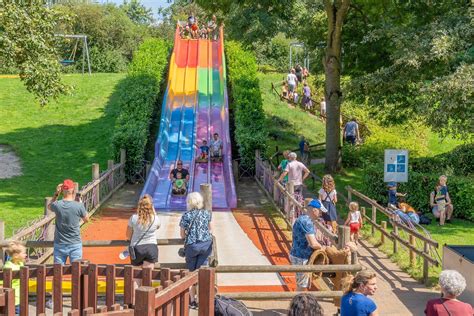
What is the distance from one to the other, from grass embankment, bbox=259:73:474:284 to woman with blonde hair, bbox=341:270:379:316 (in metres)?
5.93

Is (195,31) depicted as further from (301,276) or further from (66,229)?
(66,229)

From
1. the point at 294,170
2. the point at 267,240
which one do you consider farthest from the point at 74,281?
the point at 294,170

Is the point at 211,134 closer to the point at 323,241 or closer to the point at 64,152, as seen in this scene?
the point at 64,152

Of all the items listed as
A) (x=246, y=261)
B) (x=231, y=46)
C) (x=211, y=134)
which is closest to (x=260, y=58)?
(x=231, y=46)

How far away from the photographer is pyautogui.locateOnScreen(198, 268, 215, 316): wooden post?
7.10m

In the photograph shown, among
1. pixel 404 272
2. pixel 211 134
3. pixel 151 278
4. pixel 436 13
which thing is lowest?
pixel 404 272

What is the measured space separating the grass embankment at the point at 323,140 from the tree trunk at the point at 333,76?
28.6 inches

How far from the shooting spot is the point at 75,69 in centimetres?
5322

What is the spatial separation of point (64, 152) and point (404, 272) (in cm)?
1670

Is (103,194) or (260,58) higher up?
(260,58)

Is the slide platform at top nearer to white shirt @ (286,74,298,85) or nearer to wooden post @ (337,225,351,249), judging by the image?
white shirt @ (286,74,298,85)

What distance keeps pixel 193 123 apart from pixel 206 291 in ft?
66.4

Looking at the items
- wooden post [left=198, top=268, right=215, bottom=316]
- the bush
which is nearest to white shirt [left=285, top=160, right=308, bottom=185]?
the bush

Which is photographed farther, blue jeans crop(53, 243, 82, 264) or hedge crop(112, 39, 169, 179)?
hedge crop(112, 39, 169, 179)
